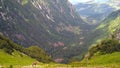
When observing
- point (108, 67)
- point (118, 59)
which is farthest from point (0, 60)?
point (108, 67)

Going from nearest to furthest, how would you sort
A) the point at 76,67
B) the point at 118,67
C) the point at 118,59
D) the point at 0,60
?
the point at 118,67, the point at 76,67, the point at 118,59, the point at 0,60

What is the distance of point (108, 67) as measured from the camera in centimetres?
12250

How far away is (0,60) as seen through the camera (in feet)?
621

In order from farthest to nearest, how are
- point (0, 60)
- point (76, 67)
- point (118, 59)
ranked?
1. point (0, 60)
2. point (118, 59)
3. point (76, 67)

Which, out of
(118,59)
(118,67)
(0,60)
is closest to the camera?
(118,67)

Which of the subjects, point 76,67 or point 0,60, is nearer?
point 76,67

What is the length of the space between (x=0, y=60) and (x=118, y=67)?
89.1m

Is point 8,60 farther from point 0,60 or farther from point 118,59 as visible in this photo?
point 118,59

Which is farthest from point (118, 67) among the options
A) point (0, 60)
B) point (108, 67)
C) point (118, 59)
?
point (0, 60)

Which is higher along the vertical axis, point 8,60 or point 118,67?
point 8,60

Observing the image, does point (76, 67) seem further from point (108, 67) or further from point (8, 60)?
point (8, 60)

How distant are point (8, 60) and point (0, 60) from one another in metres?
10.0

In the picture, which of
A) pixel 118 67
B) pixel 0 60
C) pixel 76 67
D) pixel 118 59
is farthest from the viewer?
pixel 0 60

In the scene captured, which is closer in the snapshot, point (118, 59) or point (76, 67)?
point (76, 67)
